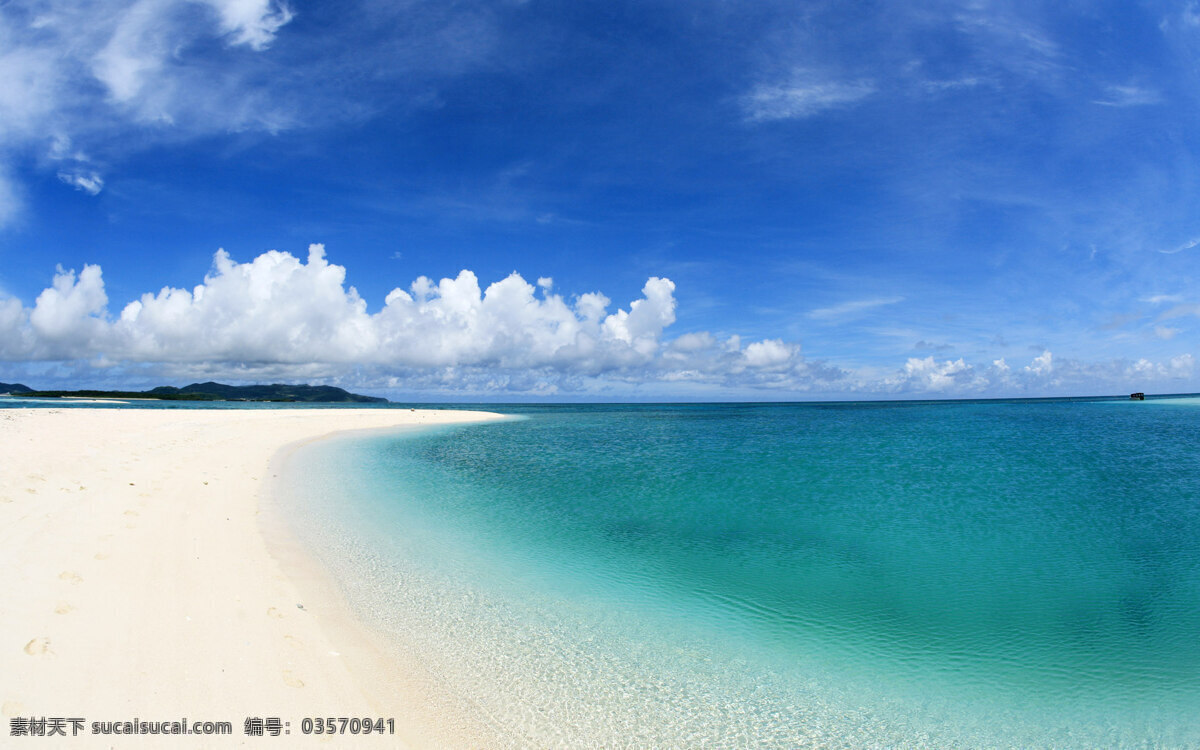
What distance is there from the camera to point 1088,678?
8102mm

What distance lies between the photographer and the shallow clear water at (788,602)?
6.98 m

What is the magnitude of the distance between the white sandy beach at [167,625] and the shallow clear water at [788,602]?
113 cm

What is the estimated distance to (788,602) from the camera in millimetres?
10875

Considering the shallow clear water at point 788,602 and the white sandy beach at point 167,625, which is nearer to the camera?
the white sandy beach at point 167,625

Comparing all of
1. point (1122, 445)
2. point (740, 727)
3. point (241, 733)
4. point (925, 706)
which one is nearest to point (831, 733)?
point (740, 727)

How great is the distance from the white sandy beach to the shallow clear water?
113cm

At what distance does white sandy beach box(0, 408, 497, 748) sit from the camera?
19.2 feet

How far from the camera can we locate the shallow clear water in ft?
22.9

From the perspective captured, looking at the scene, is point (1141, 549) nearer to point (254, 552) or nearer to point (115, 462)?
point (254, 552)

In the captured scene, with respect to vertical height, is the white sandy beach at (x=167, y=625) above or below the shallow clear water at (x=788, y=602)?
above

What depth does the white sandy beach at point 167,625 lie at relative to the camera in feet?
19.2

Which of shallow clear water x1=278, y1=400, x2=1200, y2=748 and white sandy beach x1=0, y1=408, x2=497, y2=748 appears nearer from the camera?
white sandy beach x1=0, y1=408, x2=497, y2=748

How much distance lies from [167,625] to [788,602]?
11.0m

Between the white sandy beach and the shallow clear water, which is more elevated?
the white sandy beach
